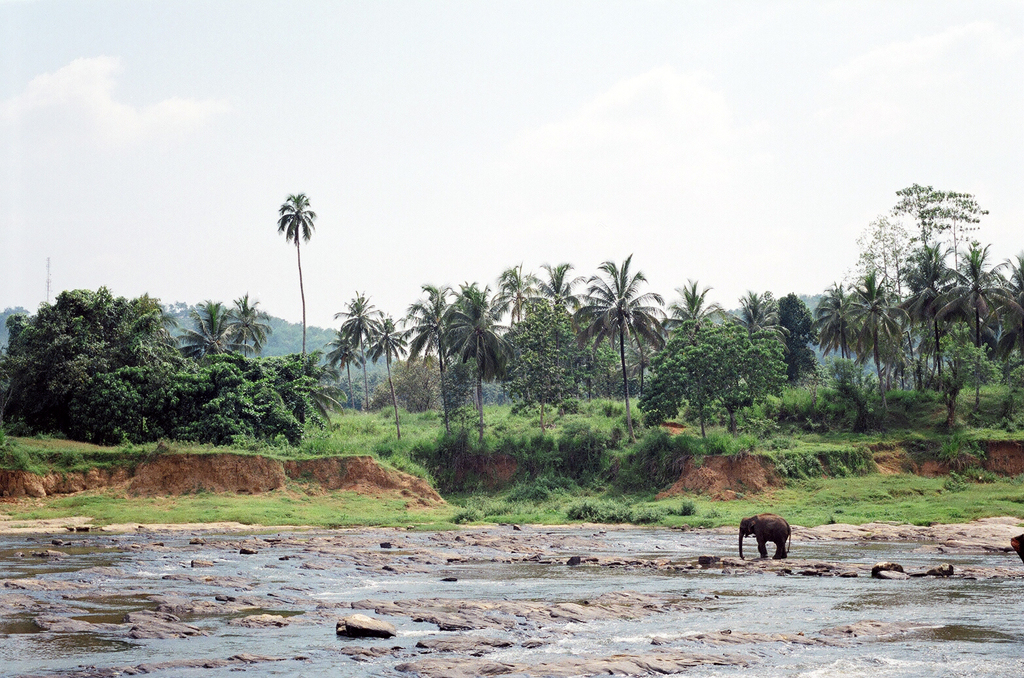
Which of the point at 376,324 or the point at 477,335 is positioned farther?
the point at 376,324

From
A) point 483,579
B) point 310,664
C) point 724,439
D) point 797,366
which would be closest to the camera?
point 310,664

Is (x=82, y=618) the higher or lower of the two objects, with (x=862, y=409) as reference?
lower

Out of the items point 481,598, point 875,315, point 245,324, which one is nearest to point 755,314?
point 875,315

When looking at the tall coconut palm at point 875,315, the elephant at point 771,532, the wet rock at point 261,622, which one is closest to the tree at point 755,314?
the tall coconut palm at point 875,315

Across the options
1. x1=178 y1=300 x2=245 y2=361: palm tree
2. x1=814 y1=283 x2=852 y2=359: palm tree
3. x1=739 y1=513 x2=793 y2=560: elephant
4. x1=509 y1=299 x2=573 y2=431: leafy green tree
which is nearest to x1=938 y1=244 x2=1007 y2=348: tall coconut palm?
x1=814 y1=283 x2=852 y2=359: palm tree

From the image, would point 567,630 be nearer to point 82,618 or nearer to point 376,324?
point 82,618

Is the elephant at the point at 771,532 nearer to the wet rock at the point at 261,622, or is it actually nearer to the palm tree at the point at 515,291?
the wet rock at the point at 261,622

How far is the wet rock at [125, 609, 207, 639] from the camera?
1684 centimetres

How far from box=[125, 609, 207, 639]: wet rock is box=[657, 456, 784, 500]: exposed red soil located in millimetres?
38976

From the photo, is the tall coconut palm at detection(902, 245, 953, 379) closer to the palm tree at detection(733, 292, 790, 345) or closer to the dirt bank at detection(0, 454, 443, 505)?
the palm tree at detection(733, 292, 790, 345)

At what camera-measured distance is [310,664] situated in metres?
14.8

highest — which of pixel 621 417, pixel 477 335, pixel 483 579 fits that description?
pixel 477 335

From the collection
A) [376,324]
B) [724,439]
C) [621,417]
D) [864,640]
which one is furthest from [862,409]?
[864,640]

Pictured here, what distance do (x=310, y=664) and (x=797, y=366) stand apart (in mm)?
70589
